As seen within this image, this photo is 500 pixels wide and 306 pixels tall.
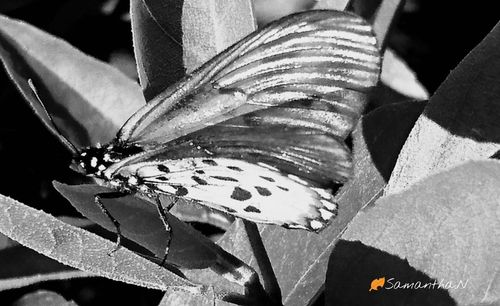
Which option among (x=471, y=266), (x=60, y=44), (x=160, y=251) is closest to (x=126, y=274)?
(x=160, y=251)

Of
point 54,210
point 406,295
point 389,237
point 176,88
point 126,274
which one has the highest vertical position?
point 176,88

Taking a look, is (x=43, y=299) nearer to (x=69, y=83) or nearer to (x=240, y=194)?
(x=69, y=83)

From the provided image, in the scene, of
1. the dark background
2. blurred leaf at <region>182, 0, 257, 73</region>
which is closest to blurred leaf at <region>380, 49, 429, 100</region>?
the dark background

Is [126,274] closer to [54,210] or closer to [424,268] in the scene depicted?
[424,268]

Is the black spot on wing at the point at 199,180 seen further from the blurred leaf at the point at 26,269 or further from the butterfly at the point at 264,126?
the blurred leaf at the point at 26,269

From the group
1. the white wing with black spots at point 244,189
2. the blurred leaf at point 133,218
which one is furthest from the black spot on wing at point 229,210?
the blurred leaf at point 133,218

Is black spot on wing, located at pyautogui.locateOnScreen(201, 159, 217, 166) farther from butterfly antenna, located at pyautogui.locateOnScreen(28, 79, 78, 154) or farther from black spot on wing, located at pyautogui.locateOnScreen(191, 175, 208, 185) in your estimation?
butterfly antenna, located at pyautogui.locateOnScreen(28, 79, 78, 154)
